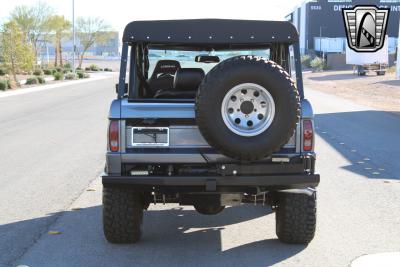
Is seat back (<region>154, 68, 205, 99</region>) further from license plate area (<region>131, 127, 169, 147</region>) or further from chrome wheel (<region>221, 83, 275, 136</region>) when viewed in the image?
chrome wheel (<region>221, 83, 275, 136</region>)

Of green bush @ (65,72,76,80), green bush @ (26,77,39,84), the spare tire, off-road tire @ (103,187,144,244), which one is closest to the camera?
the spare tire

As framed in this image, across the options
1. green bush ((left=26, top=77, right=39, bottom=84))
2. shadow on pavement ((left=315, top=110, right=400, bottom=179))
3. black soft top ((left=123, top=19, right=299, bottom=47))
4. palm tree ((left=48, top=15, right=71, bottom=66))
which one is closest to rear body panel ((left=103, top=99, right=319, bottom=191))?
black soft top ((left=123, top=19, right=299, bottom=47))

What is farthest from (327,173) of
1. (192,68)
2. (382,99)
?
(382,99)

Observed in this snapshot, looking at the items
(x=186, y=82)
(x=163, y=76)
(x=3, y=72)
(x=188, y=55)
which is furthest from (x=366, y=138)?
(x=3, y=72)

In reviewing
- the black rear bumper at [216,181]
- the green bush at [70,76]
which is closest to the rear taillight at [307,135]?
the black rear bumper at [216,181]

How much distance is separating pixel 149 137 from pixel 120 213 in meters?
0.75

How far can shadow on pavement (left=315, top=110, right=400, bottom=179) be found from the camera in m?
10.3

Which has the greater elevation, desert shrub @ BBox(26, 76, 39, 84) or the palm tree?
the palm tree

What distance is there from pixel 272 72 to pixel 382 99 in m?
27.1

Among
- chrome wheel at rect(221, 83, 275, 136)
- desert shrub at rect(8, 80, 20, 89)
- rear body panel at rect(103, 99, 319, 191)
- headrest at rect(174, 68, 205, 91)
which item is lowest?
desert shrub at rect(8, 80, 20, 89)

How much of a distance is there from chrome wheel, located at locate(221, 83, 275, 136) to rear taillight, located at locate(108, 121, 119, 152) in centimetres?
92

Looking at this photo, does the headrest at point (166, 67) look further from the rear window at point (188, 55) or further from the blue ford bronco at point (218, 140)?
the blue ford bronco at point (218, 140)

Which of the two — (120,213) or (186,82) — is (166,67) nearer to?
(186,82)

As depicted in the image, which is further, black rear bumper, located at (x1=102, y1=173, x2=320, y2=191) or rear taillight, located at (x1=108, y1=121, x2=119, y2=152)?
rear taillight, located at (x1=108, y1=121, x2=119, y2=152)
